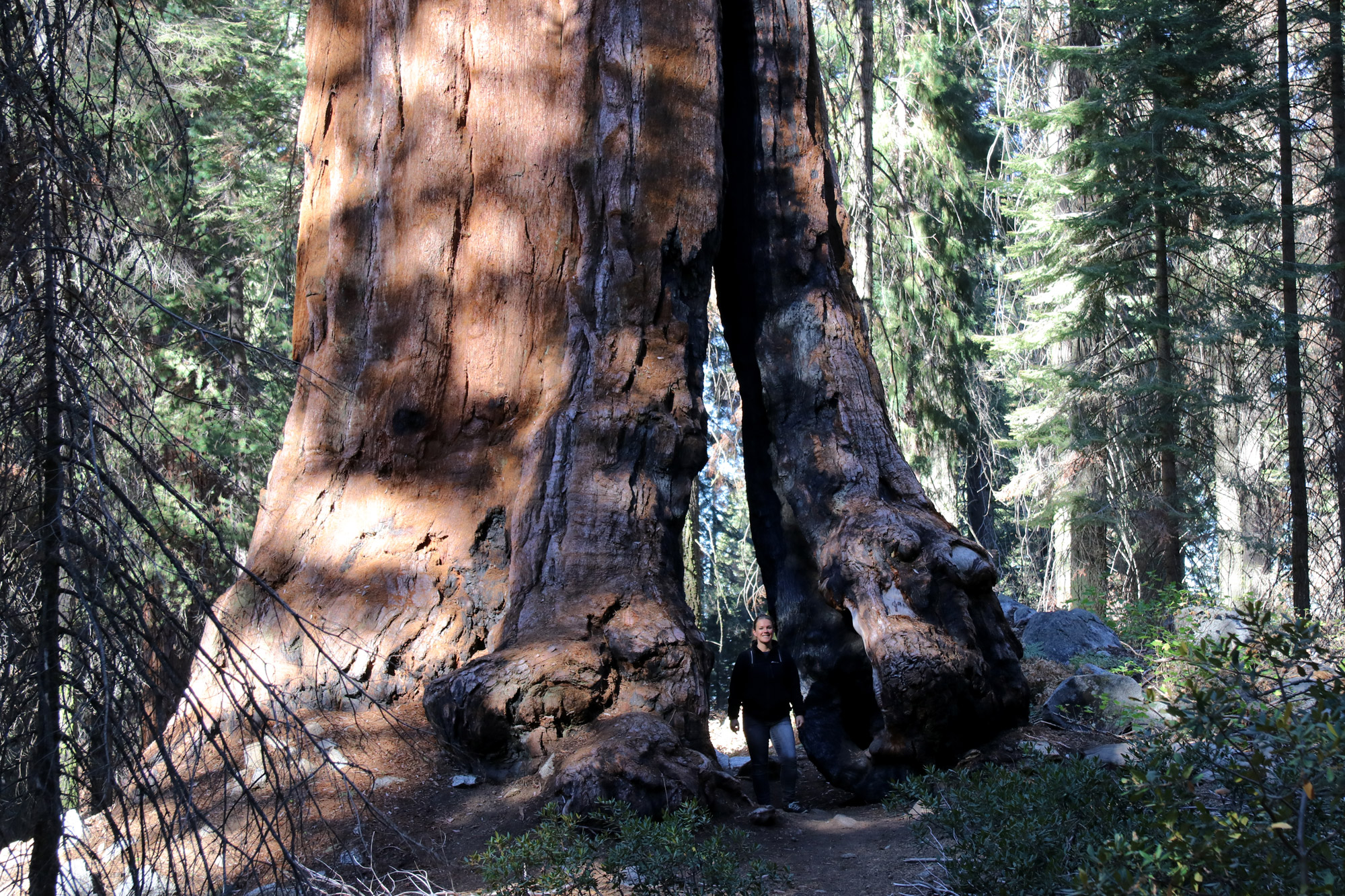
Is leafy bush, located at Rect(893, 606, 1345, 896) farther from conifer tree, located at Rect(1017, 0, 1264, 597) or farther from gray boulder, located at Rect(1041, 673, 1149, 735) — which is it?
conifer tree, located at Rect(1017, 0, 1264, 597)

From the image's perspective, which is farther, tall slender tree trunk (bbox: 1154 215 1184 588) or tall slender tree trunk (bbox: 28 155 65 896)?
tall slender tree trunk (bbox: 1154 215 1184 588)

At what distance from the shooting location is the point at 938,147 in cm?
1647

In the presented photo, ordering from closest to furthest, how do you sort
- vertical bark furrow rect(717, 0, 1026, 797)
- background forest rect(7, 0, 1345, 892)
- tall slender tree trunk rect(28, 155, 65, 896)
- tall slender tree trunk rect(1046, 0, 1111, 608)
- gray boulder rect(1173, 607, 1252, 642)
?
tall slender tree trunk rect(28, 155, 65, 896)
vertical bark furrow rect(717, 0, 1026, 797)
gray boulder rect(1173, 607, 1252, 642)
background forest rect(7, 0, 1345, 892)
tall slender tree trunk rect(1046, 0, 1111, 608)

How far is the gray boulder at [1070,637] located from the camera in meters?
9.27

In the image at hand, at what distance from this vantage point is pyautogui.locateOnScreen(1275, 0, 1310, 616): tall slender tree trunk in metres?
10.9

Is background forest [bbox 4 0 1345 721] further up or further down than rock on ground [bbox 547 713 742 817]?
further up

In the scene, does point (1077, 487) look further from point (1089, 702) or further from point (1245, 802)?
point (1245, 802)

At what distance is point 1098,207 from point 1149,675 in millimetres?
6895

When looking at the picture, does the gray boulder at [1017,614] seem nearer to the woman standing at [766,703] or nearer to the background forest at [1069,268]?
the background forest at [1069,268]

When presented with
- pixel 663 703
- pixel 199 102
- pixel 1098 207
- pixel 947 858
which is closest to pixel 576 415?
pixel 663 703

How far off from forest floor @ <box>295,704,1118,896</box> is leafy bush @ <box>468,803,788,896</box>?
0.41 m

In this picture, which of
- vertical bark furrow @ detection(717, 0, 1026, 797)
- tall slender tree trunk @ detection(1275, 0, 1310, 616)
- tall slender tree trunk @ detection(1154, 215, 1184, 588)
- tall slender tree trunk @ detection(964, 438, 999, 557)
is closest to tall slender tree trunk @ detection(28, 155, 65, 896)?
vertical bark furrow @ detection(717, 0, 1026, 797)

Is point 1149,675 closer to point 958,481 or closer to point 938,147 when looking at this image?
point 958,481

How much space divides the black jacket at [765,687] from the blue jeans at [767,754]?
0.05 m
